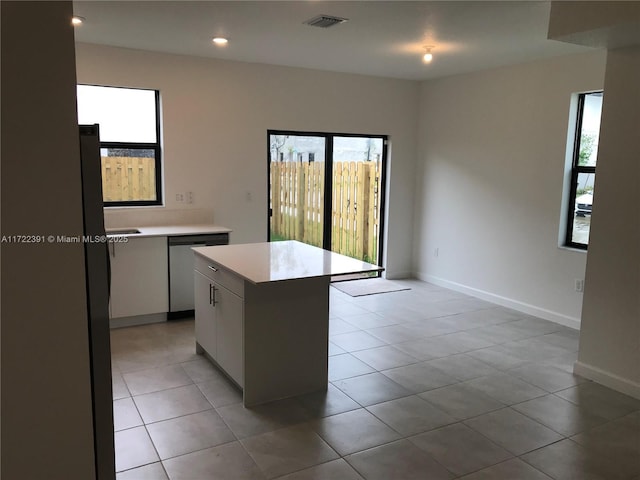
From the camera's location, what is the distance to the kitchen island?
10.4 feet

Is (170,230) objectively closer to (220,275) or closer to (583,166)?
(220,275)

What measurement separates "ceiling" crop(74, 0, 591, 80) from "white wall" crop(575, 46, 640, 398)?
0.74m

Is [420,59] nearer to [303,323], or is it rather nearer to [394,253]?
[394,253]

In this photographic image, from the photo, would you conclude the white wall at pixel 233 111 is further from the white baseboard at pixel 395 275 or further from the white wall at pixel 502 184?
the white baseboard at pixel 395 275

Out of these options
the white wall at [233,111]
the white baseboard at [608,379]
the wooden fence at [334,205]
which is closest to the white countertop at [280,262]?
the white wall at [233,111]

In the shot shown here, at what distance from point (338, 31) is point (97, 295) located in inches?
122

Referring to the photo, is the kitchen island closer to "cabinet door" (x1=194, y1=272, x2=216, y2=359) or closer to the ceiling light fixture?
"cabinet door" (x1=194, y1=272, x2=216, y2=359)

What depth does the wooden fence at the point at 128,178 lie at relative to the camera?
507 centimetres

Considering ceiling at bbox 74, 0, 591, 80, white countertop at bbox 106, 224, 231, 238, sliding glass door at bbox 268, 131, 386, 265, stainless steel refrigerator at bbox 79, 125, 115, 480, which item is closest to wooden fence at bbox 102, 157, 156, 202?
white countertop at bbox 106, 224, 231, 238


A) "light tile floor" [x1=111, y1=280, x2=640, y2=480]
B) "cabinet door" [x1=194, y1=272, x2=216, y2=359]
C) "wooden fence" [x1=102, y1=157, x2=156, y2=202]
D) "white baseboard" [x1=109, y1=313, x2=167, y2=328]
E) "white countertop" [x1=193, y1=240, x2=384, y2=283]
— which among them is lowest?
"light tile floor" [x1=111, y1=280, x2=640, y2=480]

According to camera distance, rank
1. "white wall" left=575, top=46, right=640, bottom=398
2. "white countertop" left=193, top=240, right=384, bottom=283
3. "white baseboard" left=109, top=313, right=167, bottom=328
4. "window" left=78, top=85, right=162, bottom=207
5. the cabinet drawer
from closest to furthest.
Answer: "white countertop" left=193, top=240, right=384, bottom=283 < the cabinet drawer < "white wall" left=575, top=46, right=640, bottom=398 < "white baseboard" left=109, top=313, right=167, bottom=328 < "window" left=78, top=85, right=162, bottom=207

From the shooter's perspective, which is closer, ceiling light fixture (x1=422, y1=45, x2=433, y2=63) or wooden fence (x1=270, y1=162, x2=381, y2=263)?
ceiling light fixture (x1=422, y1=45, x2=433, y2=63)

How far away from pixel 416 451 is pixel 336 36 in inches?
126

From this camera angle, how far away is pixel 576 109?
4922 mm
